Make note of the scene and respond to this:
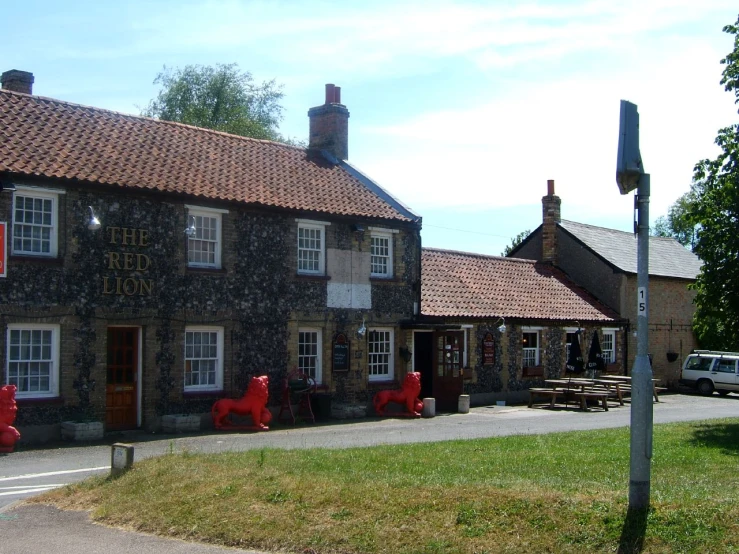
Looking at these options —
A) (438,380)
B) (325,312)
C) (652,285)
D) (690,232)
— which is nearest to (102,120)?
(325,312)

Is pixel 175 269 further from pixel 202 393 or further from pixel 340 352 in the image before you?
pixel 340 352

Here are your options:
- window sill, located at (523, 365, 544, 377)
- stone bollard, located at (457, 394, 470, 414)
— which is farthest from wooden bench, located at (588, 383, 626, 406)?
stone bollard, located at (457, 394, 470, 414)

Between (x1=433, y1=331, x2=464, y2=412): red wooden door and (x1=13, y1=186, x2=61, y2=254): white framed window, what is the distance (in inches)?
481

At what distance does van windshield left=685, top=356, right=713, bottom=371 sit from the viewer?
3741cm

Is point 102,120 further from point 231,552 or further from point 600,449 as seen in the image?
point 231,552

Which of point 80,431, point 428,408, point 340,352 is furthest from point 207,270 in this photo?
point 428,408

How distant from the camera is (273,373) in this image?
23266mm

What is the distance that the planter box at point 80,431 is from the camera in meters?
19.0

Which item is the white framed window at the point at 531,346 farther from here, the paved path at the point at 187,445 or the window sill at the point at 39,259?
the window sill at the point at 39,259

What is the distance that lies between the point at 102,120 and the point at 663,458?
16.1m

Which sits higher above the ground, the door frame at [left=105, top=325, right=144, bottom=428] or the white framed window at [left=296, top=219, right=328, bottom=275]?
the white framed window at [left=296, top=219, right=328, bottom=275]

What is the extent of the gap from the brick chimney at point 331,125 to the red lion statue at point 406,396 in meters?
8.15

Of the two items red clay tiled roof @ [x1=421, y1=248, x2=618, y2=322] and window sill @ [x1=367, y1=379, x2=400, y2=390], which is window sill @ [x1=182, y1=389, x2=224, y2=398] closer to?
window sill @ [x1=367, y1=379, x2=400, y2=390]

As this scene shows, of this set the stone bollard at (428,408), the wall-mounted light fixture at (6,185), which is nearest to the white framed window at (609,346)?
the stone bollard at (428,408)
